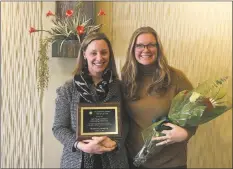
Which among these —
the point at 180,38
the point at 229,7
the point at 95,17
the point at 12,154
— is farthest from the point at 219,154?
the point at 12,154

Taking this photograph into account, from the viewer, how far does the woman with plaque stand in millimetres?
1499

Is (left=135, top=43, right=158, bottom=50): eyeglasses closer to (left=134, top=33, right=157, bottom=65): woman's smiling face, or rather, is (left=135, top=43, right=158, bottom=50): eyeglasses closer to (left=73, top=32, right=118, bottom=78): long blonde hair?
(left=134, top=33, right=157, bottom=65): woman's smiling face

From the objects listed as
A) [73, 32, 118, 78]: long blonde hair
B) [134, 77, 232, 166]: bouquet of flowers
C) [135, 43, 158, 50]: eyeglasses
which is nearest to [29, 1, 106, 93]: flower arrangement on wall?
[73, 32, 118, 78]: long blonde hair

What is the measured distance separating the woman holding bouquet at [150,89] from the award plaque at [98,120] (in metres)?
0.16

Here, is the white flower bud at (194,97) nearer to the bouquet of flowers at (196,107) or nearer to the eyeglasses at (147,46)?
the bouquet of flowers at (196,107)

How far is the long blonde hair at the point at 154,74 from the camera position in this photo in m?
1.62

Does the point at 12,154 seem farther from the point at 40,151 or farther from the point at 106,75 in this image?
the point at 106,75

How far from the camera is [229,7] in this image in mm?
2254

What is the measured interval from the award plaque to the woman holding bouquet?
6.3 inches

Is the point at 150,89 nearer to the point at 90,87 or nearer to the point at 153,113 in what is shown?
the point at 153,113

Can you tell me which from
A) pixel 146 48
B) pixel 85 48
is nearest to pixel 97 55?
pixel 85 48

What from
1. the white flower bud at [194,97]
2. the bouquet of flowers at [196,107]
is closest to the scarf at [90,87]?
the bouquet of flowers at [196,107]

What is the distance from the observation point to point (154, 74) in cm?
166

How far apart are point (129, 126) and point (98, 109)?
0.28 m
